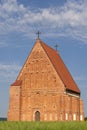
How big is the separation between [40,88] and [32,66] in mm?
3494

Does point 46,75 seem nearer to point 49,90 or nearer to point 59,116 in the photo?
point 49,90

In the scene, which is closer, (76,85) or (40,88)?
A: (40,88)

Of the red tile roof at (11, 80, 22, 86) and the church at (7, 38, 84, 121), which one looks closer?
the church at (7, 38, 84, 121)

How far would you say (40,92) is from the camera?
53594mm

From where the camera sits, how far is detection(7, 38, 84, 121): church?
52.3 m

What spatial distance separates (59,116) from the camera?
2031 inches

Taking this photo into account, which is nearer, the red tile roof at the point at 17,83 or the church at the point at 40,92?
Answer: the church at the point at 40,92

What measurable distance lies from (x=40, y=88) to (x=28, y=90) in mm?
1871

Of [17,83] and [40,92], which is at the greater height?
[17,83]

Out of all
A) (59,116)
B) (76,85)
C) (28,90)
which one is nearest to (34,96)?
(28,90)

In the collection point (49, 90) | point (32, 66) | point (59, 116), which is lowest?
point (59, 116)

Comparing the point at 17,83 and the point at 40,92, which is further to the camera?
the point at 17,83

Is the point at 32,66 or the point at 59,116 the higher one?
the point at 32,66

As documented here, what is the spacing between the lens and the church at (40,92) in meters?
52.3
